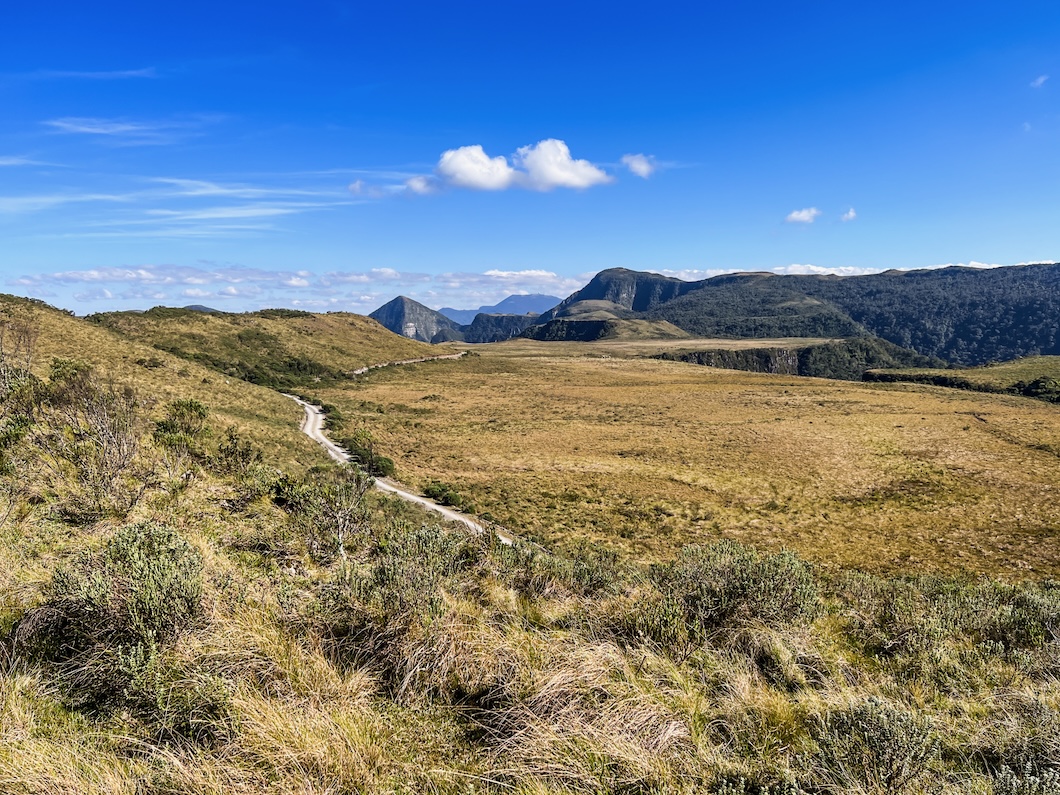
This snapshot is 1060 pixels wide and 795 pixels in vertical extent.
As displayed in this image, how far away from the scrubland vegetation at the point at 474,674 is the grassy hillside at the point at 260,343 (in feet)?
241

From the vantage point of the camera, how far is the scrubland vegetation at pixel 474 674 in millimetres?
3469

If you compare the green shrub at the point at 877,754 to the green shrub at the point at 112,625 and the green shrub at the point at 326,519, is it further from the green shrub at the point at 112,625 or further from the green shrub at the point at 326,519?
the green shrub at the point at 326,519

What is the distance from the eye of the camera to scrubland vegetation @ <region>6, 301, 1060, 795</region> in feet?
11.4

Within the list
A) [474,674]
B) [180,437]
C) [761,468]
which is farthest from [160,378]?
[761,468]

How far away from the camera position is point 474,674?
4.68 meters

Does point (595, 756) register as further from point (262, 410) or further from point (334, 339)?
point (334, 339)

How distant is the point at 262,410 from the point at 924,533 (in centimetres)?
4803

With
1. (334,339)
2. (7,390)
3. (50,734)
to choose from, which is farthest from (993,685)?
(334,339)

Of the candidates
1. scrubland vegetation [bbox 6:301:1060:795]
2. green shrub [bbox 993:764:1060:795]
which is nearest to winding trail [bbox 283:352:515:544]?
scrubland vegetation [bbox 6:301:1060:795]

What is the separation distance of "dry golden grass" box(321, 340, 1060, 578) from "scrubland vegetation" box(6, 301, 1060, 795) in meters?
17.6

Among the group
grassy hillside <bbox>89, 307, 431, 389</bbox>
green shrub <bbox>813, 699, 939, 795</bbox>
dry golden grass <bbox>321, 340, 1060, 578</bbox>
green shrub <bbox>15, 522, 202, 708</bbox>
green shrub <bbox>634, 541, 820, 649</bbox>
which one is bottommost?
dry golden grass <bbox>321, 340, 1060, 578</bbox>

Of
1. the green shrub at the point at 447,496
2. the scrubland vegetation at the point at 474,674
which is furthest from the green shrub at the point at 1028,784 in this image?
the green shrub at the point at 447,496

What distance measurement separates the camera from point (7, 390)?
16.4 m

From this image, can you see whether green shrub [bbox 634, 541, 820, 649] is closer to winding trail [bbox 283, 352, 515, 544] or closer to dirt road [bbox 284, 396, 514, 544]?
winding trail [bbox 283, 352, 515, 544]
